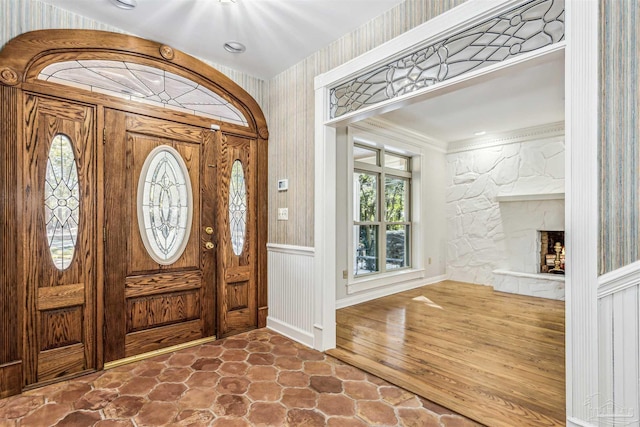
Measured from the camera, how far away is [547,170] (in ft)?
16.6

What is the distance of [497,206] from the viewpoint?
5.57 meters

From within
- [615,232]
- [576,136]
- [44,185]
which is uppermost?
[576,136]

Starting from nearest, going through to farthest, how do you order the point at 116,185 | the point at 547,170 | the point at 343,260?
the point at 116,185 → the point at 343,260 → the point at 547,170

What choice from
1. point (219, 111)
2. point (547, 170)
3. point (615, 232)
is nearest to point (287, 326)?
point (219, 111)

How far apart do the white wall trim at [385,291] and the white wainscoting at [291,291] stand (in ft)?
3.74

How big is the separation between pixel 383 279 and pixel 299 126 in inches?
111

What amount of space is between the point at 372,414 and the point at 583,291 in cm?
136

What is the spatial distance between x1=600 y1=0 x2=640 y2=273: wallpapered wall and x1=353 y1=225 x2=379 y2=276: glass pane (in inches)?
133

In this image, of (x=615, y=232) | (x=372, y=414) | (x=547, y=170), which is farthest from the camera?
(x=547, y=170)

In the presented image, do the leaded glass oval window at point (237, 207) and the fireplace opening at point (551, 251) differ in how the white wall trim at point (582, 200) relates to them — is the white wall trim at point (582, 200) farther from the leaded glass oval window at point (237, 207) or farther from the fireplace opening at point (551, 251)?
the fireplace opening at point (551, 251)

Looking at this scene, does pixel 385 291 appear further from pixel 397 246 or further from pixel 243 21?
pixel 243 21

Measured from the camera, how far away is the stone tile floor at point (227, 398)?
1906 millimetres

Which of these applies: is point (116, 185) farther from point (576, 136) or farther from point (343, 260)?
point (576, 136)

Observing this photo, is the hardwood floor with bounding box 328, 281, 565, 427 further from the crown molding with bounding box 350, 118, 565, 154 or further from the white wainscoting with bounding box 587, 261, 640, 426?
the crown molding with bounding box 350, 118, 565, 154
